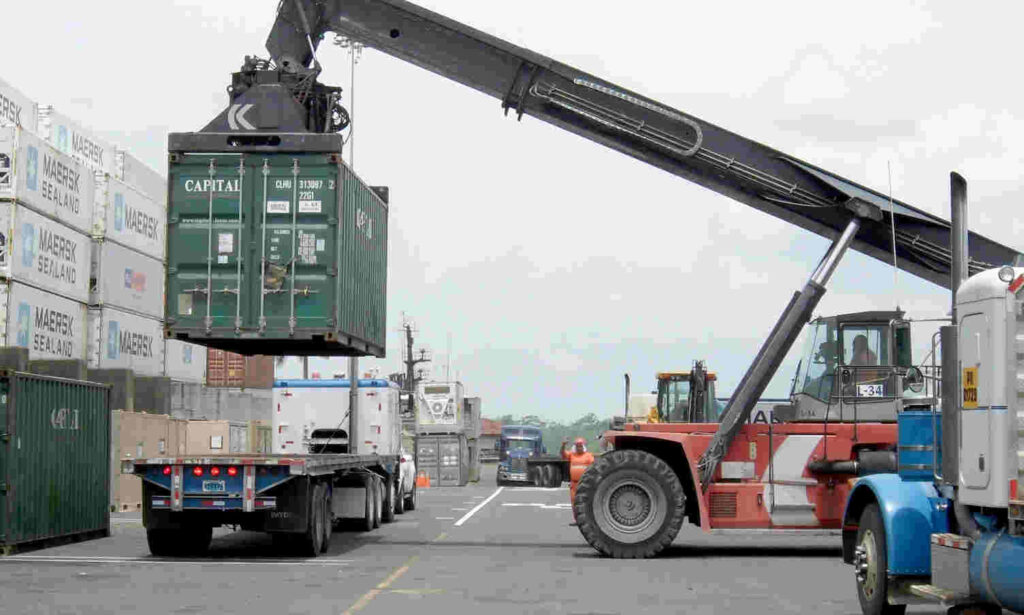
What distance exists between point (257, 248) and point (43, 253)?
15684mm

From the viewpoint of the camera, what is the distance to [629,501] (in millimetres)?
18109

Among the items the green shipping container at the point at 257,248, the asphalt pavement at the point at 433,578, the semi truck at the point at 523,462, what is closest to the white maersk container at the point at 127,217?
the asphalt pavement at the point at 433,578

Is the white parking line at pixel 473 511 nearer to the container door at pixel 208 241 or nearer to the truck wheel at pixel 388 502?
the truck wheel at pixel 388 502

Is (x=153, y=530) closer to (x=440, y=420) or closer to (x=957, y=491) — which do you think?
(x=957, y=491)

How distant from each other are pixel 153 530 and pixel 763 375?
329 inches

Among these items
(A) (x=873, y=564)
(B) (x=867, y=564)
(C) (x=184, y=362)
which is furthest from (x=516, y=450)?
(A) (x=873, y=564)

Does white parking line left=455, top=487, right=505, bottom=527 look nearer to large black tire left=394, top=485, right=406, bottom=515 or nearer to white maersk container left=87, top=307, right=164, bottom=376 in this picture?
large black tire left=394, top=485, right=406, bottom=515

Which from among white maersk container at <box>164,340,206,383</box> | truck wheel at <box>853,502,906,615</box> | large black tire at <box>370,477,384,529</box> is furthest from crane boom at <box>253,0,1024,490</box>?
white maersk container at <box>164,340,206,383</box>

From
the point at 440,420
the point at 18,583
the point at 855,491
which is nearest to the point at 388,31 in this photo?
the point at 18,583

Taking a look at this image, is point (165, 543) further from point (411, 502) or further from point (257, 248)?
point (411, 502)

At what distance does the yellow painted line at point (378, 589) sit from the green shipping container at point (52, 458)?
5.33 m

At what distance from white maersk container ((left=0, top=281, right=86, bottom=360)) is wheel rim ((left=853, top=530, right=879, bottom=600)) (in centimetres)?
2297

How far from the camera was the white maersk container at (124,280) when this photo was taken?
36.0 meters

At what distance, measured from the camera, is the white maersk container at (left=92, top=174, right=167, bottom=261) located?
1432 inches
